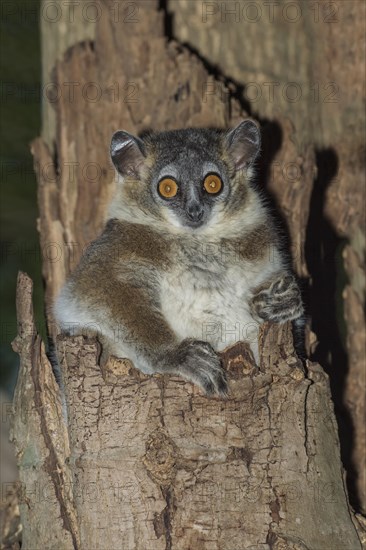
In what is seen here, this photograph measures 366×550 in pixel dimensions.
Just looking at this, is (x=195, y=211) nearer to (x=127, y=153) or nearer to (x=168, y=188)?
(x=168, y=188)

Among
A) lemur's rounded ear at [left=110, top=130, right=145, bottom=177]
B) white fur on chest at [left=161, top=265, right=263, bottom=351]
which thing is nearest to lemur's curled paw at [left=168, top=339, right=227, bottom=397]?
white fur on chest at [left=161, top=265, right=263, bottom=351]

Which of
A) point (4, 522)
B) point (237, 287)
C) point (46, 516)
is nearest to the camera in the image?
point (46, 516)

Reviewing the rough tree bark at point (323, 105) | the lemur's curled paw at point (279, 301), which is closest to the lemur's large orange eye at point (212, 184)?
the lemur's curled paw at point (279, 301)

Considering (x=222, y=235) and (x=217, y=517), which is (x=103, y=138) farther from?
(x=217, y=517)

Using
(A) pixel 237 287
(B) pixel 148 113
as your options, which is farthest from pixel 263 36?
(A) pixel 237 287

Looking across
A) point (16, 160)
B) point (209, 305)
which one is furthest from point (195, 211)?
point (16, 160)
